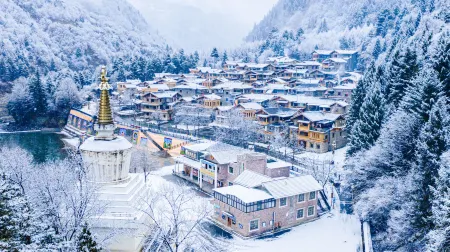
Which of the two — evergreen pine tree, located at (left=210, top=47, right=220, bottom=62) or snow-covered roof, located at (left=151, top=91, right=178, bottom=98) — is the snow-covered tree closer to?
snow-covered roof, located at (left=151, top=91, right=178, bottom=98)

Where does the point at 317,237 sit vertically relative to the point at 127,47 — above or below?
below

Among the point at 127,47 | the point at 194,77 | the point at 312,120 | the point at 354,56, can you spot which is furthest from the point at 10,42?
the point at 312,120

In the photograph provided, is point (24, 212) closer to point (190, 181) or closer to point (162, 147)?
point (190, 181)

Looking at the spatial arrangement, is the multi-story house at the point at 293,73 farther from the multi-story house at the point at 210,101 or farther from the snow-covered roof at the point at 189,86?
the multi-story house at the point at 210,101

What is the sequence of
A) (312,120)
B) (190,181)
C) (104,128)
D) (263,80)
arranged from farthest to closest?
(263,80) → (312,120) → (190,181) → (104,128)

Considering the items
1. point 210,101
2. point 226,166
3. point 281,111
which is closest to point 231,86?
point 210,101

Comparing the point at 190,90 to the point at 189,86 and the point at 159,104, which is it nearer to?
the point at 189,86

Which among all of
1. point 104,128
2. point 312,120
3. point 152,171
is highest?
point 104,128
